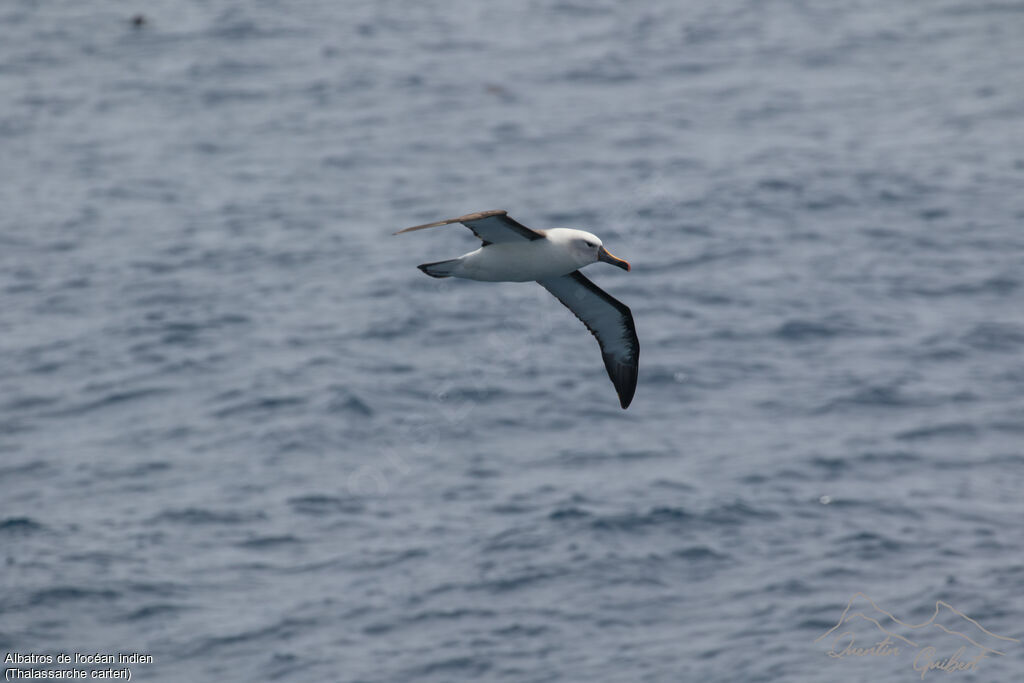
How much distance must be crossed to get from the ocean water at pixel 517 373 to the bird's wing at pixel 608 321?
14581 mm

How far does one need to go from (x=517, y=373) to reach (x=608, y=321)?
80.5 feet

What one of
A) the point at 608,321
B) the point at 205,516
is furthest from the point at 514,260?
the point at 205,516

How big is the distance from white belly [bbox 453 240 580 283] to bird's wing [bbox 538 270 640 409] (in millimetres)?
1691

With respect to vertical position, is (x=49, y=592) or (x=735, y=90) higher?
(x=735, y=90)

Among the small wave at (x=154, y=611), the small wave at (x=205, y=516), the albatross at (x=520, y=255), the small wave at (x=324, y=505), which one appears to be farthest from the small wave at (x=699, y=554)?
the albatross at (x=520, y=255)

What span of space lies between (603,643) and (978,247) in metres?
24.6

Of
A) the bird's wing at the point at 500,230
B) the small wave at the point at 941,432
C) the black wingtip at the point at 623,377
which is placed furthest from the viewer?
the small wave at the point at 941,432

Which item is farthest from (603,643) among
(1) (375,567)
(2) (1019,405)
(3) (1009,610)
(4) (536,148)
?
(4) (536,148)

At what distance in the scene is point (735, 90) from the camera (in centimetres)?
6594

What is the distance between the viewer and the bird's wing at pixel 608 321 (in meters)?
19.9

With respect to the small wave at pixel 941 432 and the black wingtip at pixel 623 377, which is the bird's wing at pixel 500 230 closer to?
the black wingtip at pixel 623 377

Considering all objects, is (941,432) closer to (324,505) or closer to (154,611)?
(324,505)

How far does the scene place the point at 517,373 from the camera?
147 ft

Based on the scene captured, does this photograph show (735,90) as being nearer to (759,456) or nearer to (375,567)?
(759,456)
